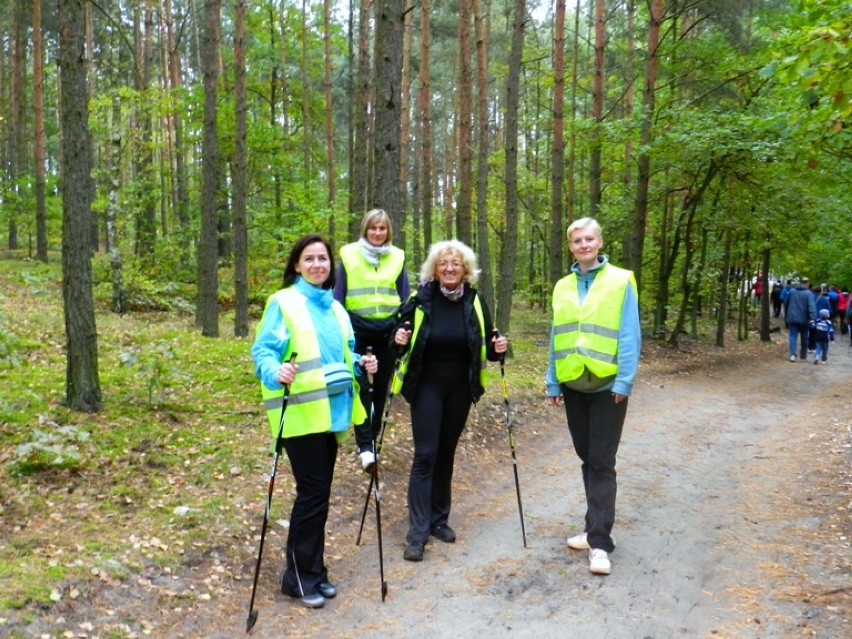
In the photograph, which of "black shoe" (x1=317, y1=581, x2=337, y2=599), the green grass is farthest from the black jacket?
the green grass

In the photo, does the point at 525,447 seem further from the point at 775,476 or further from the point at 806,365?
the point at 806,365

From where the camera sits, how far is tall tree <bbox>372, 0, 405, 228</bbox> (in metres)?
7.64

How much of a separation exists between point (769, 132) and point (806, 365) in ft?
23.4

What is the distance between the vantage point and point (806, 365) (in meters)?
17.4

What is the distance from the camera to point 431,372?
4848 mm

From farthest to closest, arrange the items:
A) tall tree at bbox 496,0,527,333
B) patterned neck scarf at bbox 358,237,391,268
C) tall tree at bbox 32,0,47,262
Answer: tall tree at bbox 32,0,47,262 → tall tree at bbox 496,0,527,333 → patterned neck scarf at bbox 358,237,391,268

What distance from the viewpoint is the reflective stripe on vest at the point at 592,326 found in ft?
14.8

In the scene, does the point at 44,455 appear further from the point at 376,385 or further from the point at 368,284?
the point at 368,284

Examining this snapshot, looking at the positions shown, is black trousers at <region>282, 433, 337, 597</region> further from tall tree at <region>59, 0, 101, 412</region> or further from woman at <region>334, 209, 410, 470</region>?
tall tree at <region>59, 0, 101, 412</region>

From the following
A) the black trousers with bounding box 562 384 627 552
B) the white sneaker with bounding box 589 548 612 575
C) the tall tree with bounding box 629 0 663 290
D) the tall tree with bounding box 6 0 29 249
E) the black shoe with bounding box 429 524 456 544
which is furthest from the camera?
the tall tree with bounding box 6 0 29 249

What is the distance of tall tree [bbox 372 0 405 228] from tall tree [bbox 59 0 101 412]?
3028 millimetres

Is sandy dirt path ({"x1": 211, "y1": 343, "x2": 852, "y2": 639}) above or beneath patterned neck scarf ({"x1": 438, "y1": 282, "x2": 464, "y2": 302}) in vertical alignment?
beneath

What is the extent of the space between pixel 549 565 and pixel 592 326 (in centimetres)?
165

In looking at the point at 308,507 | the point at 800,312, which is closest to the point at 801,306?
the point at 800,312
